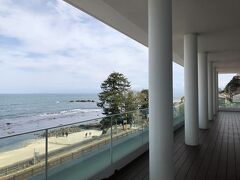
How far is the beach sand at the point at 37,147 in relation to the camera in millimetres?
2132

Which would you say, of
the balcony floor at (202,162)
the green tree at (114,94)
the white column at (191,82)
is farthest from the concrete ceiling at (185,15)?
the green tree at (114,94)

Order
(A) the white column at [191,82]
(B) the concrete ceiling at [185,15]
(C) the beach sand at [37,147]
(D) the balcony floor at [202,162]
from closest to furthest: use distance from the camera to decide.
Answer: (C) the beach sand at [37,147], (D) the balcony floor at [202,162], (B) the concrete ceiling at [185,15], (A) the white column at [191,82]

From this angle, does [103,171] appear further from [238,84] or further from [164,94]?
[238,84]

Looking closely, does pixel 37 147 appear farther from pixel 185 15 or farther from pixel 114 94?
pixel 114 94

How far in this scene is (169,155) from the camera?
339 centimetres

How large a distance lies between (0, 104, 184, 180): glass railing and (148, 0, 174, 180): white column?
84 cm

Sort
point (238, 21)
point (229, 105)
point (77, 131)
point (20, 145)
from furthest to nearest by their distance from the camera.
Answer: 1. point (229, 105)
2. point (238, 21)
3. point (77, 131)
4. point (20, 145)

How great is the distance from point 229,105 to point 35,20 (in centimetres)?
3526

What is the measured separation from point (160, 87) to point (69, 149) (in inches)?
53.2

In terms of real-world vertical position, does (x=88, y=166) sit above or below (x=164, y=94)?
below

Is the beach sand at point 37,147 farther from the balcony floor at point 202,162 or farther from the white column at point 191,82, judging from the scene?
the white column at point 191,82

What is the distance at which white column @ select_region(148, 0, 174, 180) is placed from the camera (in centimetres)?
324

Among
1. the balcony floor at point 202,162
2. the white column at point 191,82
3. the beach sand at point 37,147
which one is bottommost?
the balcony floor at point 202,162

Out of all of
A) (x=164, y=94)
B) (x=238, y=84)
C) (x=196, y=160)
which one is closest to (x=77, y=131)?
(x=164, y=94)
